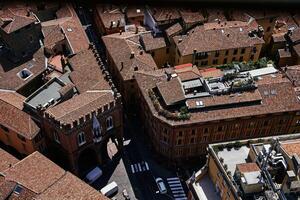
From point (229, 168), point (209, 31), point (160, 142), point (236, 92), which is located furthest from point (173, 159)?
point (209, 31)

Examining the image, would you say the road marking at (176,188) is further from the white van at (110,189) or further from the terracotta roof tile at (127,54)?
the terracotta roof tile at (127,54)

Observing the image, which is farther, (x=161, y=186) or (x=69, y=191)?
(x=161, y=186)

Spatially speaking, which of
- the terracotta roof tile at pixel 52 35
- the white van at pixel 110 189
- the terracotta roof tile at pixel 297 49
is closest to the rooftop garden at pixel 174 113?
the white van at pixel 110 189

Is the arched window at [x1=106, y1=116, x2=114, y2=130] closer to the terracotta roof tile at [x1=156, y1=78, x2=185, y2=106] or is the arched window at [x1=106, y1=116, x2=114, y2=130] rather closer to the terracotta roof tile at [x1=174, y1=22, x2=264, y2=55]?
the terracotta roof tile at [x1=156, y1=78, x2=185, y2=106]

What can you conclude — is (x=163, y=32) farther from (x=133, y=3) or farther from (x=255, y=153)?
(x=133, y=3)

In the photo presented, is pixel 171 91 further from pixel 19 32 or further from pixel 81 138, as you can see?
pixel 19 32

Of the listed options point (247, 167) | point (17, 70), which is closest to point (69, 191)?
point (247, 167)
